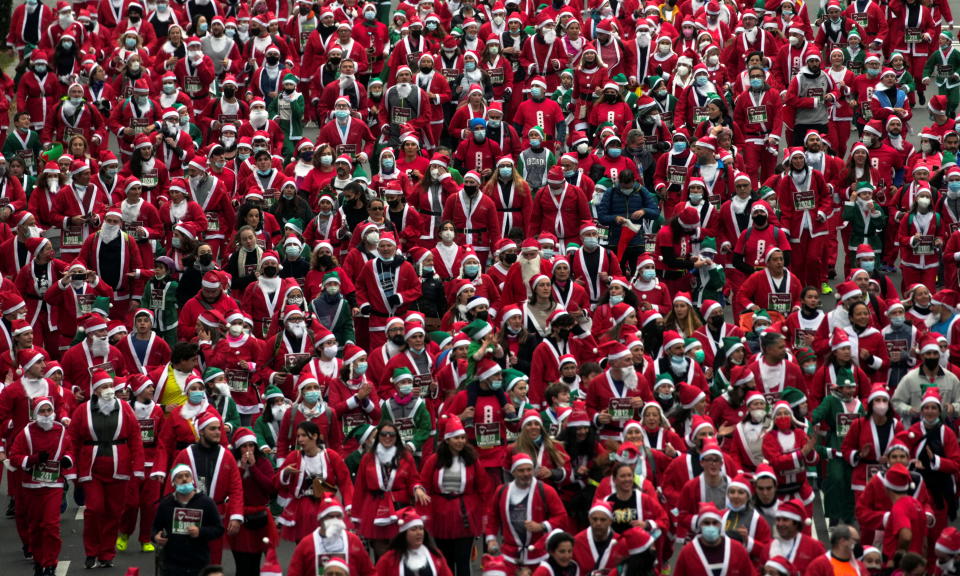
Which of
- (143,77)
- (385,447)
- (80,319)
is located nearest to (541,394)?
(385,447)

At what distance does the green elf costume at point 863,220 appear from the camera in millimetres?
Result: 23438

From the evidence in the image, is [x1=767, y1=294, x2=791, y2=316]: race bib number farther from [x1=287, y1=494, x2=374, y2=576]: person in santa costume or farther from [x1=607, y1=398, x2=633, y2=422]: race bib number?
[x1=287, y1=494, x2=374, y2=576]: person in santa costume

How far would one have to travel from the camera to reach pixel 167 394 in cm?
1867

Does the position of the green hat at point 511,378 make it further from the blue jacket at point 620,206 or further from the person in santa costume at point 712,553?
the blue jacket at point 620,206

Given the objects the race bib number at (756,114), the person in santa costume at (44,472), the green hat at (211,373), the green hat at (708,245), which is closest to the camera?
the person in santa costume at (44,472)

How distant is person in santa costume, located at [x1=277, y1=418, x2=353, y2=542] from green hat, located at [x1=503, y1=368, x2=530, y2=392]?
1863 millimetres

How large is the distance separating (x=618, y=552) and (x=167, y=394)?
17.0 feet

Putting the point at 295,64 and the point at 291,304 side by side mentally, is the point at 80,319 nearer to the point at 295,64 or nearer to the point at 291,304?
the point at 291,304

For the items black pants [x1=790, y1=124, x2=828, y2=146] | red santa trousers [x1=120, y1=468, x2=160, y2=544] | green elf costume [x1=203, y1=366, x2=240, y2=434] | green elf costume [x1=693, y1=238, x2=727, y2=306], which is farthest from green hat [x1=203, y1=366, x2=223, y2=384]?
black pants [x1=790, y1=124, x2=828, y2=146]

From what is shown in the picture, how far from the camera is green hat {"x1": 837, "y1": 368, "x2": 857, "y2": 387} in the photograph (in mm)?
18522

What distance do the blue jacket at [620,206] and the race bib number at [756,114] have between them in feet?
9.74

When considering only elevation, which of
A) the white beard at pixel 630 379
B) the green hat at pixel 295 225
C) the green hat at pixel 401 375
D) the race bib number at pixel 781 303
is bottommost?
the race bib number at pixel 781 303

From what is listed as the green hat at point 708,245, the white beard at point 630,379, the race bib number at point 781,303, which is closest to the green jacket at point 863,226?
the green hat at point 708,245

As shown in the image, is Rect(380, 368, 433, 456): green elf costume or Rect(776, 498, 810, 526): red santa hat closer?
Rect(776, 498, 810, 526): red santa hat
